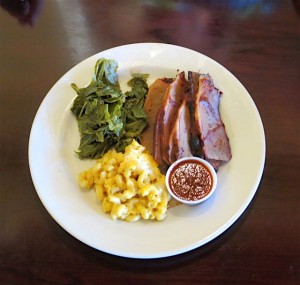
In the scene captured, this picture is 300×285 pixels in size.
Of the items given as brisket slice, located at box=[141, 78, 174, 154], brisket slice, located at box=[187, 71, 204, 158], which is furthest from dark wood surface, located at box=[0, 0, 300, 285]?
brisket slice, located at box=[141, 78, 174, 154]

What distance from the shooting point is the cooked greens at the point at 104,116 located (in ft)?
6.21

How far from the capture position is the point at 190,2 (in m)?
2.61

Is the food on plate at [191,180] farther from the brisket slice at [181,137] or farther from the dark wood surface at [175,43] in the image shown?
the dark wood surface at [175,43]

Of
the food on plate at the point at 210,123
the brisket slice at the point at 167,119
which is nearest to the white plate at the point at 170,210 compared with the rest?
the food on plate at the point at 210,123

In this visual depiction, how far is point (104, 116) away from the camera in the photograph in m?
1.88

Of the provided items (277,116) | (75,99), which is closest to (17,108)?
(75,99)

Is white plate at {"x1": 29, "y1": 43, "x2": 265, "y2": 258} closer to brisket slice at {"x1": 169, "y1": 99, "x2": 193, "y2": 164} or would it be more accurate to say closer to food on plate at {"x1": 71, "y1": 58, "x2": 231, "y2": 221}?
food on plate at {"x1": 71, "y1": 58, "x2": 231, "y2": 221}

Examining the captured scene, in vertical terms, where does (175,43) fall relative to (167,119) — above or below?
above

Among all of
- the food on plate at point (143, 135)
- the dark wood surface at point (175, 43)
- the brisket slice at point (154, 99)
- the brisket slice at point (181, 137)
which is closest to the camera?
the dark wood surface at point (175, 43)

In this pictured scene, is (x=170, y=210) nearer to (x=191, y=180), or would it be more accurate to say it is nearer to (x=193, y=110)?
(x=191, y=180)

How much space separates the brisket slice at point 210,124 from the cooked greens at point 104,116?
309 millimetres

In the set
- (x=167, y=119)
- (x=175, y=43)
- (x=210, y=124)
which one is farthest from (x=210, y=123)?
(x=175, y=43)

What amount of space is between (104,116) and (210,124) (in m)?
0.56

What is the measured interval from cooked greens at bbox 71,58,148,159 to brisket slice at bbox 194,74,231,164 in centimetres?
31
